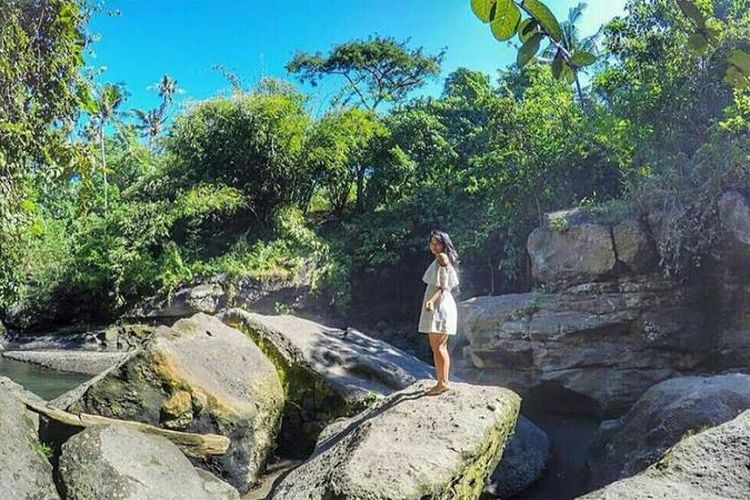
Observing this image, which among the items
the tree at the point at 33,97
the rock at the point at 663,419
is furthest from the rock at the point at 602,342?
the tree at the point at 33,97

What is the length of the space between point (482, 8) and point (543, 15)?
0.10 metres

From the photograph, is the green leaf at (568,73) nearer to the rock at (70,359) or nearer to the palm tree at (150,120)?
the rock at (70,359)

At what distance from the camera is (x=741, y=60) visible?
3.58ft

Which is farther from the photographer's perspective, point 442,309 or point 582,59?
point 442,309

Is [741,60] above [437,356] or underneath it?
above

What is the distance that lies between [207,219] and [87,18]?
10329mm

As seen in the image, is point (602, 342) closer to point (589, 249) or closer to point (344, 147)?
point (589, 249)

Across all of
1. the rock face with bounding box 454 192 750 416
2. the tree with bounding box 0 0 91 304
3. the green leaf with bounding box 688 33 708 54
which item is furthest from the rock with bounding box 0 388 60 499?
the rock face with bounding box 454 192 750 416

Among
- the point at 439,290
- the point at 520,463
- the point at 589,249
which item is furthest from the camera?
the point at 589,249

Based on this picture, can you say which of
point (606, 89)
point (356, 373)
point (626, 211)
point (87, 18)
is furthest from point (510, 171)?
point (87, 18)

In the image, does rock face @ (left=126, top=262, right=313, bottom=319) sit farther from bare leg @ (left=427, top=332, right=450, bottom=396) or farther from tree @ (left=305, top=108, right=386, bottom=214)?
bare leg @ (left=427, top=332, right=450, bottom=396)

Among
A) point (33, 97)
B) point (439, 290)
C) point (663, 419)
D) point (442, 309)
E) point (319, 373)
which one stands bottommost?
point (663, 419)

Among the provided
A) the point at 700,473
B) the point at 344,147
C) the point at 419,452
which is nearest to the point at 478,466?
the point at 419,452

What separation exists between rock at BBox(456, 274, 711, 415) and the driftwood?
5.58 metres
